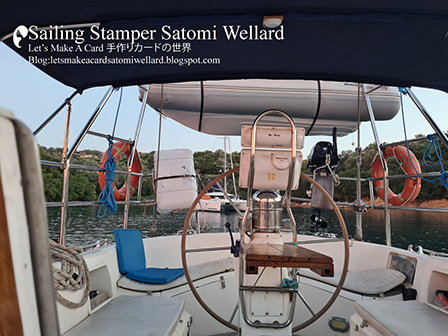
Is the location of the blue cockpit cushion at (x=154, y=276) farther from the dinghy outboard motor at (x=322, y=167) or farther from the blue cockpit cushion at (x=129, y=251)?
the dinghy outboard motor at (x=322, y=167)

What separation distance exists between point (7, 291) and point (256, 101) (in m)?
2.76

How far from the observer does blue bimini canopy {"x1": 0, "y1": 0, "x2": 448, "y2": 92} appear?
1.41 metres

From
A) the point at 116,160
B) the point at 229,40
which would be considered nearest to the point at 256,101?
the point at 229,40

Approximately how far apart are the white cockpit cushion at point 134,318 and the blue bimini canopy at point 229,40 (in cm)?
139

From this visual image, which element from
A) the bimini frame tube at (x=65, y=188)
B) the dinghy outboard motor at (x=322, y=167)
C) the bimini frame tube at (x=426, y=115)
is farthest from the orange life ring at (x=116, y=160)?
the bimini frame tube at (x=426, y=115)

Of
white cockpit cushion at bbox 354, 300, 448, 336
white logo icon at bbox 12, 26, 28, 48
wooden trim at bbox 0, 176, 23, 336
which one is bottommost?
white cockpit cushion at bbox 354, 300, 448, 336

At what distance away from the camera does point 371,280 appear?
Answer: 2.09 metres

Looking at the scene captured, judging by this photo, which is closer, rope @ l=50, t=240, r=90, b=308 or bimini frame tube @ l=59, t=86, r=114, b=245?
rope @ l=50, t=240, r=90, b=308

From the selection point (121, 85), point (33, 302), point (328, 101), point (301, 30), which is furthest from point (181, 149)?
point (33, 302)

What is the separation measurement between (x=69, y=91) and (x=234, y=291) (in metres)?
1.81

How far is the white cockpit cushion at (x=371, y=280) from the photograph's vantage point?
6.30 feet

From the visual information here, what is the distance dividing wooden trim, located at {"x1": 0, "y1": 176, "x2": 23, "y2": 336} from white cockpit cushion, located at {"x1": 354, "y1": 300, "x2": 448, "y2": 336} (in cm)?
133

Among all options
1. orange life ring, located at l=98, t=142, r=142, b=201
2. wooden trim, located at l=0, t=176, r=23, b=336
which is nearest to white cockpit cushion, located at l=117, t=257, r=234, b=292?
orange life ring, located at l=98, t=142, r=142, b=201

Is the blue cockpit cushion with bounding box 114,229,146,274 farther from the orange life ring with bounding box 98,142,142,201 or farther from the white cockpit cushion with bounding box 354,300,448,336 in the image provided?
the white cockpit cushion with bounding box 354,300,448,336
